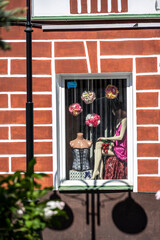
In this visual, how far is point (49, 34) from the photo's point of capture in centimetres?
620

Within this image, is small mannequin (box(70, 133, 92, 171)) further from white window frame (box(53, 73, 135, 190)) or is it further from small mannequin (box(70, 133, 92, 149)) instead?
white window frame (box(53, 73, 135, 190))

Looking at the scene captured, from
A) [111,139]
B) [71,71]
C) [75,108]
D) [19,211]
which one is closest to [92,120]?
[75,108]

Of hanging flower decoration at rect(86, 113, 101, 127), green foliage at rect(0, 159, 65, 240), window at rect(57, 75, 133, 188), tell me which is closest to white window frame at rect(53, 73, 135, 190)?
window at rect(57, 75, 133, 188)

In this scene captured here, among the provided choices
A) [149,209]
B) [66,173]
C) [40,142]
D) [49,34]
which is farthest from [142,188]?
[49,34]

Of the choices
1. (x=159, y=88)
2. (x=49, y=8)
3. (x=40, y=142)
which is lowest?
(x=40, y=142)

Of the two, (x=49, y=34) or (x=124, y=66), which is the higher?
(x=49, y=34)

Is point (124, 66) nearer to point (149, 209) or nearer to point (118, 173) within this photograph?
point (118, 173)

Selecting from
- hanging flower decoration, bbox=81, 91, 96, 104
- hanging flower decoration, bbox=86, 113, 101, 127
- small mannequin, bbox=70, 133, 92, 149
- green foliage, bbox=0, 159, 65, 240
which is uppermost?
hanging flower decoration, bbox=81, 91, 96, 104

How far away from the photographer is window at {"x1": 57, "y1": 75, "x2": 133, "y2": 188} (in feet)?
21.2

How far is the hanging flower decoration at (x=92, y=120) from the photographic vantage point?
652cm

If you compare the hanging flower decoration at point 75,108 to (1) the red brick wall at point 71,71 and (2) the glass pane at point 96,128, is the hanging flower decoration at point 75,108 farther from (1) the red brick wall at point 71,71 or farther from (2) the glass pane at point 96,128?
(1) the red brick wall at point 71,71

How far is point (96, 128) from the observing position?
21.6ft

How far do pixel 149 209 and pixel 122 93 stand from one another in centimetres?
A: 197

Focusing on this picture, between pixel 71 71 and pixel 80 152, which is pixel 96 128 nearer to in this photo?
pixel 80 152
